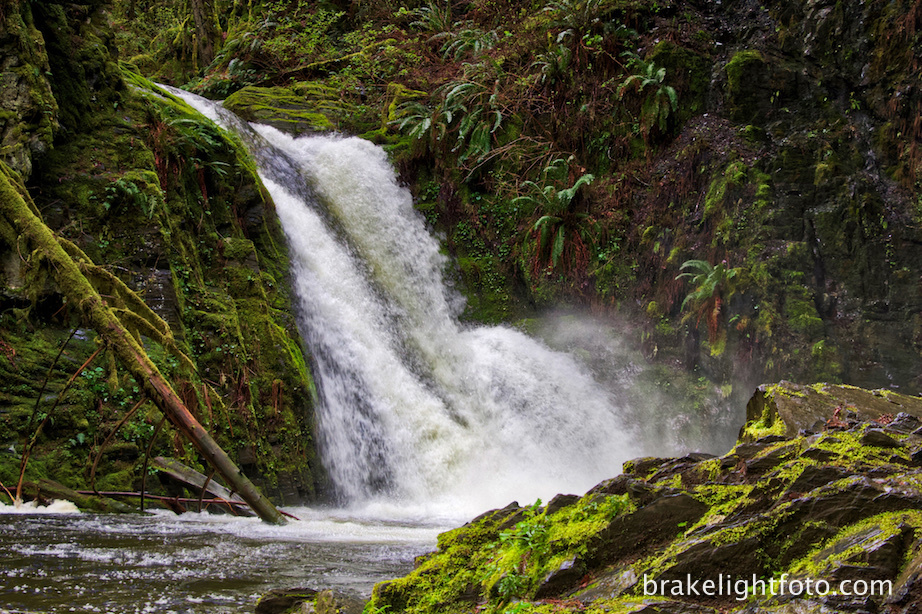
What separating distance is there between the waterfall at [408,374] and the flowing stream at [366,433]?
32 millimetres

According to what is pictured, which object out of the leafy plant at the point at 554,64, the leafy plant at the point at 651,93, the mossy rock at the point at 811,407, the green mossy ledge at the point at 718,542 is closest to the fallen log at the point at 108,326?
the green mossy ledge at the point at 718,542

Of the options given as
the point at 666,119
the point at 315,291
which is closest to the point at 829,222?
the point at 666,119

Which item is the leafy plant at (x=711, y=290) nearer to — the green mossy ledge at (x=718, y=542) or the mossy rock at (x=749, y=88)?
the mossy rock at (x=749, y=88)

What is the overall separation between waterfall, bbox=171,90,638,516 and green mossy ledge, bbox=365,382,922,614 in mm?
5596

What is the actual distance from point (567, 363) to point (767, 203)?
15.4 ft

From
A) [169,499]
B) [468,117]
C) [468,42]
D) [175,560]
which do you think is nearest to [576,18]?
[468,117]

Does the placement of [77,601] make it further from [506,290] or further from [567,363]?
[506,290]

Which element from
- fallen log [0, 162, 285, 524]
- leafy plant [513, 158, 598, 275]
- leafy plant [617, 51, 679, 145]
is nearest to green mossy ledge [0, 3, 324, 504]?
fallen log [0, 162, 285, 524]

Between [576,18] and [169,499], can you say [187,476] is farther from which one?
[576,18]

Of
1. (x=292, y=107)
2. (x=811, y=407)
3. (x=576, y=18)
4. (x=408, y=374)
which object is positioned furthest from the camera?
(x=292, y=107)

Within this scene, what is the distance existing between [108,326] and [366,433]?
17.3 ft

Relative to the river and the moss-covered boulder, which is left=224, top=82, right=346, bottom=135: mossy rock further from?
the river

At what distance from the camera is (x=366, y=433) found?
9.27 m

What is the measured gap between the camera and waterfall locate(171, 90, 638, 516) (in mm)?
9180
